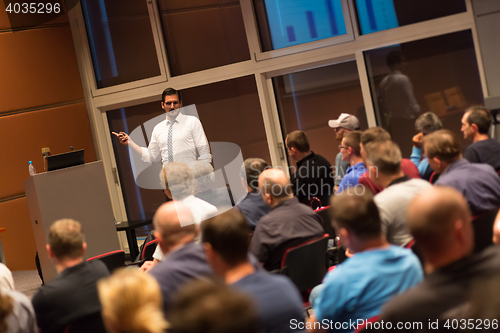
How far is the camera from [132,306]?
1319mm

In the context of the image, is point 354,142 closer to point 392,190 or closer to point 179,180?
point 392,190

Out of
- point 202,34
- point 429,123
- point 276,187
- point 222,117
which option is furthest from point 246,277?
point 202,34

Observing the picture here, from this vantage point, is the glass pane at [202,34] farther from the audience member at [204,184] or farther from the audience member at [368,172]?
the audience member at [204,184]

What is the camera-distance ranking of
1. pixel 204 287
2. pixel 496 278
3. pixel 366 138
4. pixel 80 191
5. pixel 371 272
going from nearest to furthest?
pixel 204 287, pixel 496 278, pixel 371 272, pixel 366 138, pixel 80 191

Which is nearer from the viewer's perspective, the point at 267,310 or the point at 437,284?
the point at 437,284

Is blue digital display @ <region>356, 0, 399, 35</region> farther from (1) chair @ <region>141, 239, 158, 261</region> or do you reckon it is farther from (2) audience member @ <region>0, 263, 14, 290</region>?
(2) audience member @ <region>0, 263, 14, 290</region>

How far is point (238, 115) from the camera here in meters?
6.14

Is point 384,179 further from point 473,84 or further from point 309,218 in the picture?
point 473,84

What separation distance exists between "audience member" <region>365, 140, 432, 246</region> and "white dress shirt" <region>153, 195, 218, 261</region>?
102cm

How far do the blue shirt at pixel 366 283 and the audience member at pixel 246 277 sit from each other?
0.43ft

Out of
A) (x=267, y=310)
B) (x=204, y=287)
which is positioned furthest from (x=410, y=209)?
(x=204, y=287)

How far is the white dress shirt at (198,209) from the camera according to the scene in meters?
2.92

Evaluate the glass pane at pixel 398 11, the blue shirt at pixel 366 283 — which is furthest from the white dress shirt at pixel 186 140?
the blue shirt at pixel 366 283

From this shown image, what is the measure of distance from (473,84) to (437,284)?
4.34m
